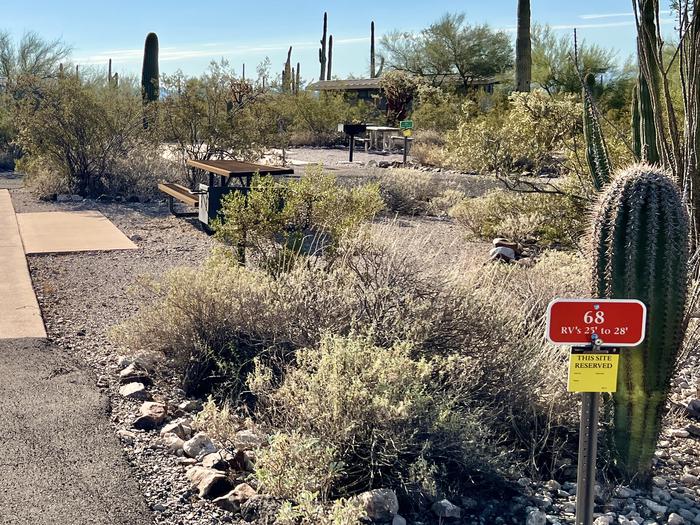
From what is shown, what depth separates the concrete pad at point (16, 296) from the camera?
265 inches

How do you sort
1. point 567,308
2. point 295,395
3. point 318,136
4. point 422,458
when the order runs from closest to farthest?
1. point 567,308
2. point 422,458
3. point 295,395
4. point 318,136

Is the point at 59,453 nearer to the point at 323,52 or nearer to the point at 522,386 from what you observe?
the point at 522,386

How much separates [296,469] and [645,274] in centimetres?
179

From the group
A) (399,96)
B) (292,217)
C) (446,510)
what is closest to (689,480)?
(446,510)

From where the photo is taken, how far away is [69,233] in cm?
1160

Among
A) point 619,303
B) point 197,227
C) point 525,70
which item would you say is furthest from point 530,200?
point 525,70

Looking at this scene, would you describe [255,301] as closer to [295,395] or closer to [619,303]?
[295,395]

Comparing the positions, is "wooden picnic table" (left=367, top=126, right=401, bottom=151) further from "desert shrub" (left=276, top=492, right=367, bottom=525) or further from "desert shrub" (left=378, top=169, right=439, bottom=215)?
"desert shrub" (left=276, top=492, right=367, bottom=525)

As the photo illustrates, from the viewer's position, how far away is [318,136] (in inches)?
1271

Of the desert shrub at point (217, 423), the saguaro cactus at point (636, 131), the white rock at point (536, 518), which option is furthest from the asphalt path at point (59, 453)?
the saguaro cactus at point (636, 131)

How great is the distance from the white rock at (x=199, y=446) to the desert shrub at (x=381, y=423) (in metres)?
0.47

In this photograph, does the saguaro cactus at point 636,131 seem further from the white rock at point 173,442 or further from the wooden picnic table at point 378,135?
the wooden picnic table at point 378,135

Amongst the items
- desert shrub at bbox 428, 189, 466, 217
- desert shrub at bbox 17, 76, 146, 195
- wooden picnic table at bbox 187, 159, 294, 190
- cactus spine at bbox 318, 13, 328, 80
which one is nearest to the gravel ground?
wooden picnic table at bbox 187, 159, 294, 190

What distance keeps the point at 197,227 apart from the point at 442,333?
787 centimetres
